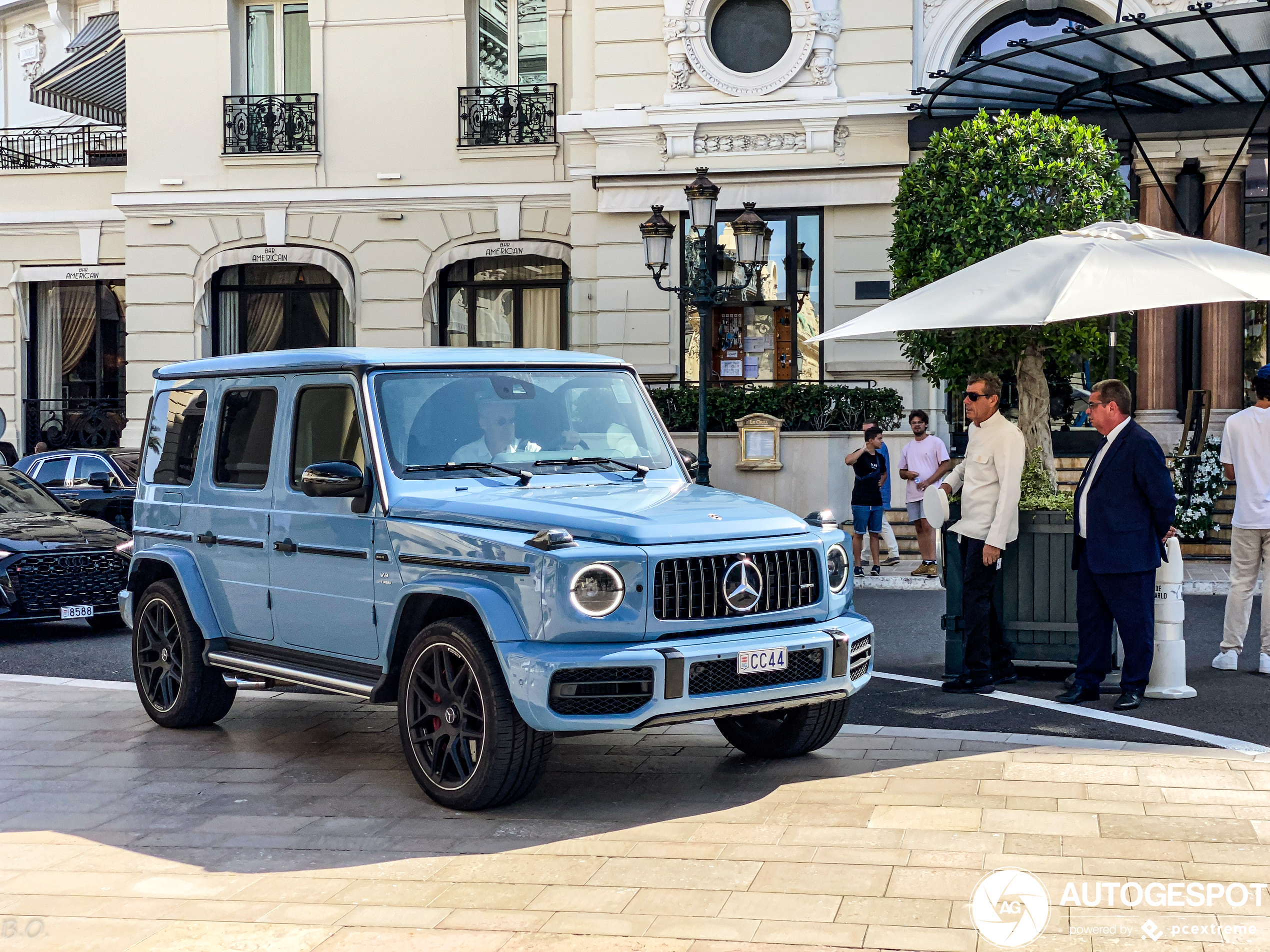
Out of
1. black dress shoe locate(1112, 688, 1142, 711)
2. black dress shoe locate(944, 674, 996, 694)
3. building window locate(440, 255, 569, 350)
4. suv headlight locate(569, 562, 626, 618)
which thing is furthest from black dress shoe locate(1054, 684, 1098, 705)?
building window locate(440, 255, 569, 350)

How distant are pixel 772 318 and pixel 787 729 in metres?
15.0

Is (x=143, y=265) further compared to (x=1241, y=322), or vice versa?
(x=143, y=265)

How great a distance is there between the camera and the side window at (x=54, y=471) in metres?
16.7

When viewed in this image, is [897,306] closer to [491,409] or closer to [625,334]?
[491,409]

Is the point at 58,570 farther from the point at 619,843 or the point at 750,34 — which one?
the point at 750,34

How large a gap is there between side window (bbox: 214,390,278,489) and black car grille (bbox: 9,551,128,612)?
5.06 m

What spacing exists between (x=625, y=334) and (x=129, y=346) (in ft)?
29.2

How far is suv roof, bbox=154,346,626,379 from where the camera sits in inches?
267

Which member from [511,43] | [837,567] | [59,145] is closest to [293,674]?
[837,567]

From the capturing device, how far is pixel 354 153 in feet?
77.4

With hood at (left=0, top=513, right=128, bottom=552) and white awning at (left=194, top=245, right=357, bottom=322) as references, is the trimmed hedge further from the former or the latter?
hood at (left=0, top=513, right=128, bottom=552)

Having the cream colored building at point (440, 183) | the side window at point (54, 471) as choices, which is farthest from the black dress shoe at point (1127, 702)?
the side window at point (54, 471)

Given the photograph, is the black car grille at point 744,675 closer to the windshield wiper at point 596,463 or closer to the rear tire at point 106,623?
the windshield wiper at point 596,463

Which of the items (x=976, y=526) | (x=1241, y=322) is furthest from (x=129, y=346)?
(x=976, y=526)
